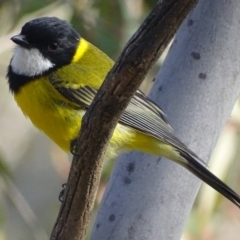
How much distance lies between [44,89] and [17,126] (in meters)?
2.28

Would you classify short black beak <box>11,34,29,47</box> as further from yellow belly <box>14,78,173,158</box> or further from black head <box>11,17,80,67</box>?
yellow belly <box>14,78,173,158</box>

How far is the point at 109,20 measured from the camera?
3.17 meters

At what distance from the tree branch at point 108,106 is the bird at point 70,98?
1.44 ft

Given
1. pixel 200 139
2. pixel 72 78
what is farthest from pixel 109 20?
pixel 200 139

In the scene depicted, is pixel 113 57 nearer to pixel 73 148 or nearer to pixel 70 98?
pixel 70 98

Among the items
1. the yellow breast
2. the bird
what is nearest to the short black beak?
the bird

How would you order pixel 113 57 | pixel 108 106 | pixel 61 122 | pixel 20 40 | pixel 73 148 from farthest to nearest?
1. pixel 113 57
2. pixel 20 40
3. pixel 61 122
4. pixel 73 148
5. pixel 108 106

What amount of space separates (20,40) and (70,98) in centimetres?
29

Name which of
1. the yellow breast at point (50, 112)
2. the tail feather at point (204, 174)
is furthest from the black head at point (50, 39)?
the tail feather at point (204, 174)

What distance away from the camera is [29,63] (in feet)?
8.00

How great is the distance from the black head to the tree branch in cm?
77

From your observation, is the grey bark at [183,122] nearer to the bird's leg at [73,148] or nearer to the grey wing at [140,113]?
the grey wing at [140,113]

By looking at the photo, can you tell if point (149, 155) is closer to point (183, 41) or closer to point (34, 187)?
point (183, 41)

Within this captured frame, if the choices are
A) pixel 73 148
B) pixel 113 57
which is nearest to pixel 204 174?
pixel 73 148
